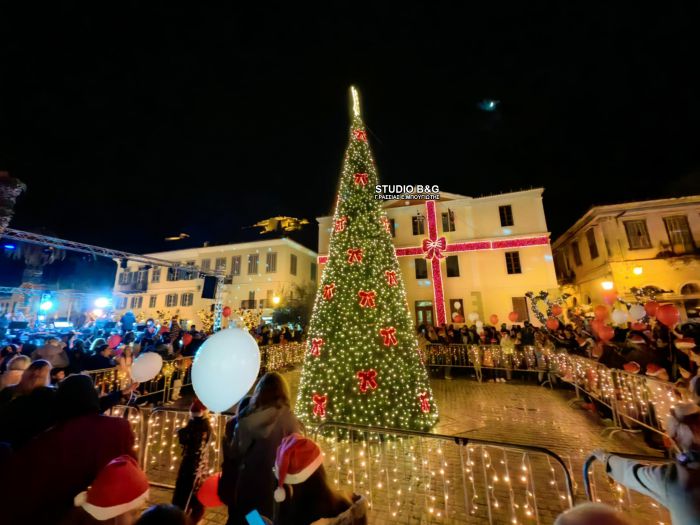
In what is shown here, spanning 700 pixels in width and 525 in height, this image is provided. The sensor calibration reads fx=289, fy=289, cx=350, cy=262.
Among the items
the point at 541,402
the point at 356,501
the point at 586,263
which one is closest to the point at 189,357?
the point at 356,501

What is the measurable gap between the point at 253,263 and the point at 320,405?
25960 millimetres

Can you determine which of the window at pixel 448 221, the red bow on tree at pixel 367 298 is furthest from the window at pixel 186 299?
the red bow on tree at pixel 367 298

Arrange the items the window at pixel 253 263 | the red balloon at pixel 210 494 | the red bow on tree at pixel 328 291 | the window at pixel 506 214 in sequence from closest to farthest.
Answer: the red balloon at pixel 210 494 → the red bow on tree at pixel 328 291 → the window at pixel 506 214 → the window at pixel 253 263

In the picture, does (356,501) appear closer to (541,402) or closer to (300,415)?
(300,415)

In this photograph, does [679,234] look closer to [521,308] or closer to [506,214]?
[506,214]

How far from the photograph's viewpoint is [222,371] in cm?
358

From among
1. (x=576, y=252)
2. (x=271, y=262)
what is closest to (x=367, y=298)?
(x=271, y=262)

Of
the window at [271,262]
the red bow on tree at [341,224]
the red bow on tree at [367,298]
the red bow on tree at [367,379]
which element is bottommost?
the red bow on tree at [367,379]

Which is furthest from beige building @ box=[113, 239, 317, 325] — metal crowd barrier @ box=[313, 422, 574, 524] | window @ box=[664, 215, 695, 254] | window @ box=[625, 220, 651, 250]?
window @ box=[664, 215, 695, 254]

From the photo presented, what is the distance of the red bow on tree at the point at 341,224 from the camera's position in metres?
7.30

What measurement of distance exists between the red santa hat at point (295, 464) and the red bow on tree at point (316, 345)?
177 inches

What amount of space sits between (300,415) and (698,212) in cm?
2843

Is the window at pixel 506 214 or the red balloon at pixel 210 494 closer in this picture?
the red balloon at pixel 210 494

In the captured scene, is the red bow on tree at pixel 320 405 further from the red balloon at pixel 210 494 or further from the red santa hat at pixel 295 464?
the red santa hat at pixel 295 464
